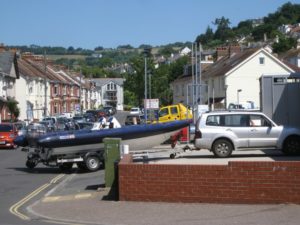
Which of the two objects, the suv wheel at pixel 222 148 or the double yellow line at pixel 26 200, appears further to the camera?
the suv wheel at pixel 222 148

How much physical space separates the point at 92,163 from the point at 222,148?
4829 millimetres

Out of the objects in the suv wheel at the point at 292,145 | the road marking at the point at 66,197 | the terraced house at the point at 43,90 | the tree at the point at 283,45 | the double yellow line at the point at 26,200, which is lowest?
the double yellow line at the point at 26,200

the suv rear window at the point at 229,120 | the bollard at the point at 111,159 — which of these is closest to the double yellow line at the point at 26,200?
the bollard at the point at 111,159

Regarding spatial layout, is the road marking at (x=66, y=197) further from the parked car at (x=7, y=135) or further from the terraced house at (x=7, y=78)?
the terraced house at (x=7, y=78)

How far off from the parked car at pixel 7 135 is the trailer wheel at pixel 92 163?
17649 millimetres

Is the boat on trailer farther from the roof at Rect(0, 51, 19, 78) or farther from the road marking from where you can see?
the roof at Rect(0, 51, 19, 78)

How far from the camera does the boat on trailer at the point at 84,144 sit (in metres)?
23.4

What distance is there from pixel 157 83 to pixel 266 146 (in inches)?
3238

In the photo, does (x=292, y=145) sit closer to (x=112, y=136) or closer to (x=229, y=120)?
(x=229, y=120)

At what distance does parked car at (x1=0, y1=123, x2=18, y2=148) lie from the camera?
40.4 meters

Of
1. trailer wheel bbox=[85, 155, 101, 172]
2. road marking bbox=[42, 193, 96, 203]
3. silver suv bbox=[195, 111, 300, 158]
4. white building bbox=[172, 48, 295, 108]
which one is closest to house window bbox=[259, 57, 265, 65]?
white building bbox=[172, 48, 295, 108]

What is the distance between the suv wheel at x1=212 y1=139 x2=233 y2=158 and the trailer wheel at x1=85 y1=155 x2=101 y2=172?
4.38 metres

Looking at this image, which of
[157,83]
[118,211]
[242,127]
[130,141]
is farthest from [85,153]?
[157,83]

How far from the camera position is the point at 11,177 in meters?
22.5
